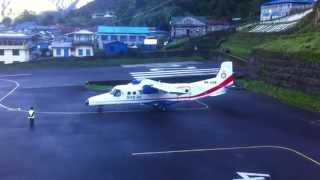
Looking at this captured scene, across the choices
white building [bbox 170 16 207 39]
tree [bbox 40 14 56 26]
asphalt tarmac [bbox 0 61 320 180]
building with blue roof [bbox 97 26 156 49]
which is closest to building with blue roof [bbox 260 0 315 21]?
white building [bbox 170 16 207 39]

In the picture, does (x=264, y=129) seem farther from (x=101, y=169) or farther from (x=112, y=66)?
(x=112, y=66)

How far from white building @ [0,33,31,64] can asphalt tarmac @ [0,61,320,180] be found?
43.4 meters

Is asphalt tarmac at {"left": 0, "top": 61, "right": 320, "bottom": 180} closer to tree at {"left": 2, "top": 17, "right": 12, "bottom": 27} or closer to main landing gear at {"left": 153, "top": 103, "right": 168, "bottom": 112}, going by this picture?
main landing gear at {"left": 153, "top": 103, "right": 168, "bottom": 112}

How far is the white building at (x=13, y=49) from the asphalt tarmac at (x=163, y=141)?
43.4 m

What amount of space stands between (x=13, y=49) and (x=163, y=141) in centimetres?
6331

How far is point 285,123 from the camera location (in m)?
30.8

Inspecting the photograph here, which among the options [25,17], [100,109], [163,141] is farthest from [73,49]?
[25,17]

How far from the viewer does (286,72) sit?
1655 inches

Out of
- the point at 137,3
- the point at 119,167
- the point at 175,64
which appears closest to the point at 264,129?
the point at 119,167

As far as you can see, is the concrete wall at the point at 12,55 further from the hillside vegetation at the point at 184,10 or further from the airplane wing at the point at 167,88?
the airplane wing at the point at 167,88

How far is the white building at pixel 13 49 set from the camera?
8256 cm

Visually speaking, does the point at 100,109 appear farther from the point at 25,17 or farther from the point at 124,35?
the point at 25,17

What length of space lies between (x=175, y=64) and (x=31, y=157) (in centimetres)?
4687

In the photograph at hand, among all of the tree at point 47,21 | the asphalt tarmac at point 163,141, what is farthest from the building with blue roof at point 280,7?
the tree at point 47,21
